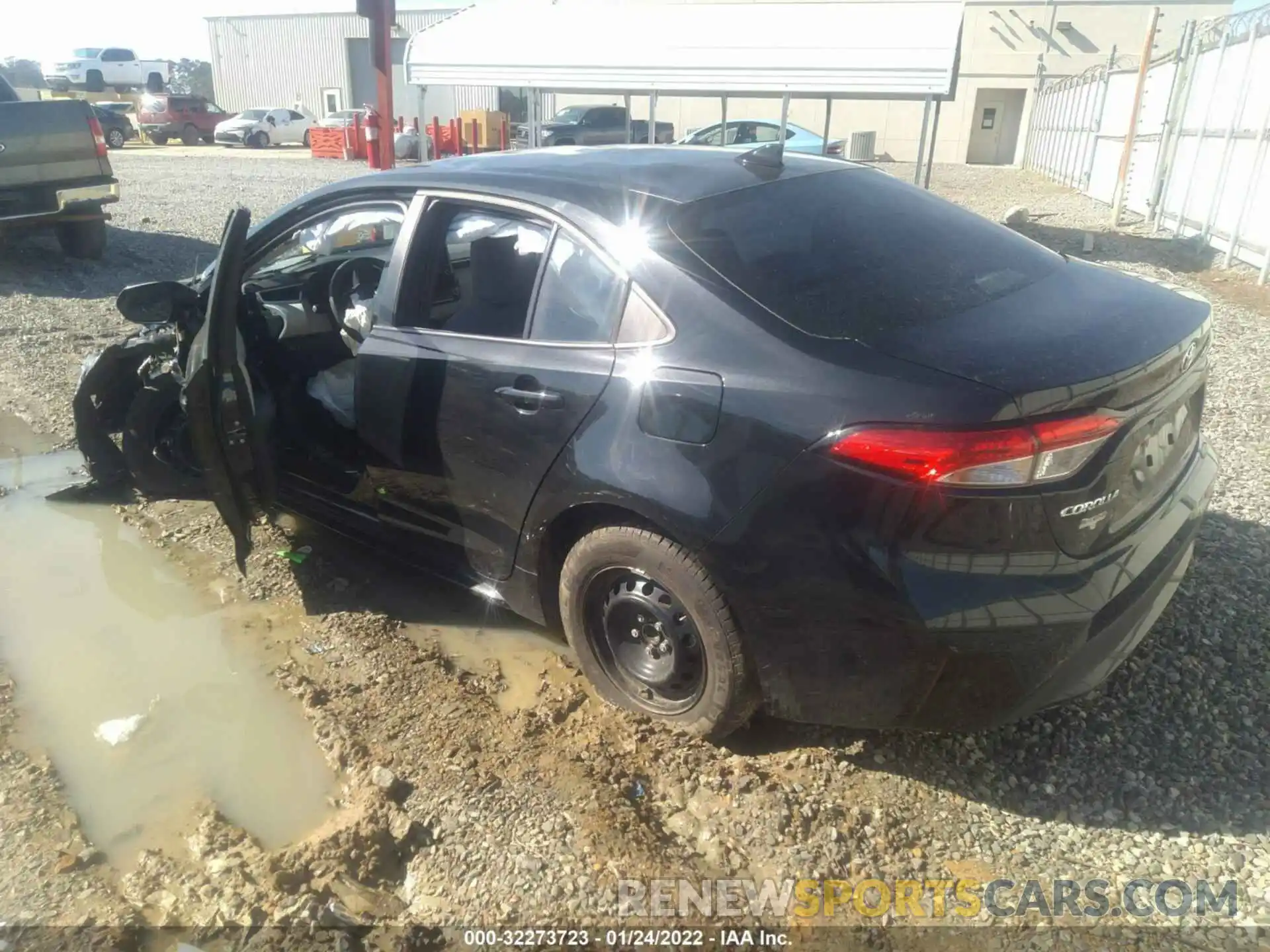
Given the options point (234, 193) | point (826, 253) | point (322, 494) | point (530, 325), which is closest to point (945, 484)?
point (826, 253)

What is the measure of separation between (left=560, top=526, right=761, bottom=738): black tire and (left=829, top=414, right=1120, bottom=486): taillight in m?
0.61

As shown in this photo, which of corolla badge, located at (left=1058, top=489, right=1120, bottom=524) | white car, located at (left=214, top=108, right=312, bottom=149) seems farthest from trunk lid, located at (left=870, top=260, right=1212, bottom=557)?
white car, located at (left=214, top=108, right=312, bottom=149)

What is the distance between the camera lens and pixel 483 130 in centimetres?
2573

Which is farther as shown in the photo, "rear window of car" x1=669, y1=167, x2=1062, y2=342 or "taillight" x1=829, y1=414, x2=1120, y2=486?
"rear window of car" x1=669, y1=167, x2=1062, y2=342

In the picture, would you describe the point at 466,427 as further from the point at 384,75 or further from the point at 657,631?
the point at 384,75

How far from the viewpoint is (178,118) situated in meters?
33.0

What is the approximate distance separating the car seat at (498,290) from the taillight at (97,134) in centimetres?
782

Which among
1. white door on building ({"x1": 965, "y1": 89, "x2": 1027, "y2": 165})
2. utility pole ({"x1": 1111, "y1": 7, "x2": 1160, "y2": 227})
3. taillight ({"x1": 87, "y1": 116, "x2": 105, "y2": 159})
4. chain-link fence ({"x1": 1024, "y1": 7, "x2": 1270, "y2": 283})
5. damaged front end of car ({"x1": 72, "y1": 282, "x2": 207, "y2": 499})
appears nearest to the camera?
damaged front end of car ({"x1": 72, "y1": 282, "x2": 207, "y2": 499})

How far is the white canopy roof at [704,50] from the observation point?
13.4m

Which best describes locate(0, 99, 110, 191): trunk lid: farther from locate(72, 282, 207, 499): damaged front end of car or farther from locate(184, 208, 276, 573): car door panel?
locate(184, 208, 276, 573): car door panel

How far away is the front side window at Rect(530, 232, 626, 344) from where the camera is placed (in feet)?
8.65

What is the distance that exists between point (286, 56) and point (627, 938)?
47.0 metres

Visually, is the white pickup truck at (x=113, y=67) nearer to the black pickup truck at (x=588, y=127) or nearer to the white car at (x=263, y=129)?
the white car at (x=263, y=129)

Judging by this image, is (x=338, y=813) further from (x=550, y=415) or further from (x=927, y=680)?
(x=927, y=680)
